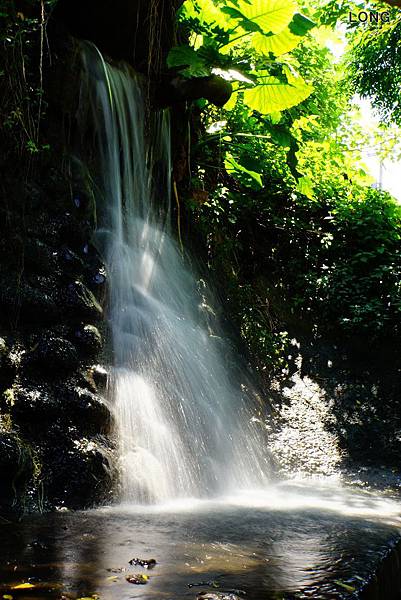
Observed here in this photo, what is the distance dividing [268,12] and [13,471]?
5018 mm

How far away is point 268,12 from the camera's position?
621cm

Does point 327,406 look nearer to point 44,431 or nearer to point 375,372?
point 375,372

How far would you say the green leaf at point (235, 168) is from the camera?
7.73m

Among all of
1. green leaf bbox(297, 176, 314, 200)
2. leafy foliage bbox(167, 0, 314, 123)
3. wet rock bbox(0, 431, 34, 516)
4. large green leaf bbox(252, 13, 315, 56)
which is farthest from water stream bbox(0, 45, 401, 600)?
green leaf bbox(297, 176, 314, 200)

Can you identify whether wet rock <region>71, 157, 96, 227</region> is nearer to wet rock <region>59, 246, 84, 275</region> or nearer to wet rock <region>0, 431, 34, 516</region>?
wet rock <region>59, 246, 84, 275</region>

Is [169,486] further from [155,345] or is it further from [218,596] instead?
[218,596]

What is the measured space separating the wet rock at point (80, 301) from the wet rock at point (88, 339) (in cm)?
17

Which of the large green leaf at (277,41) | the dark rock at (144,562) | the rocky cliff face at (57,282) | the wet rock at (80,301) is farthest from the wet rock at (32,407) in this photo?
the large green leaf at (277,41)

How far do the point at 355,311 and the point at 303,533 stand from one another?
5.18 meters

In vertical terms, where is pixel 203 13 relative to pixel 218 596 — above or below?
above

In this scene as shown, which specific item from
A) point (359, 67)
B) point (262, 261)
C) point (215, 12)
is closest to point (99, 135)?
point (215, 12)

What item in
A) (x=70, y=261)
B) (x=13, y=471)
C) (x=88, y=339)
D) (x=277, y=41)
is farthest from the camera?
(x=277, y=41)

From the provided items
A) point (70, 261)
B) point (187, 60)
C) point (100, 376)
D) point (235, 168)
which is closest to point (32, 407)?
point (100, 376)

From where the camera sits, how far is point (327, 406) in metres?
6.62
